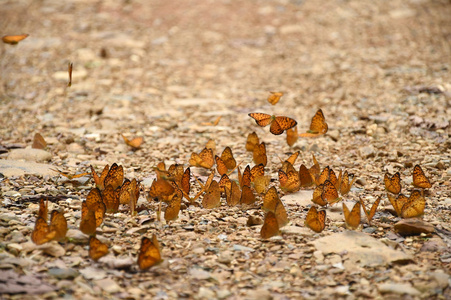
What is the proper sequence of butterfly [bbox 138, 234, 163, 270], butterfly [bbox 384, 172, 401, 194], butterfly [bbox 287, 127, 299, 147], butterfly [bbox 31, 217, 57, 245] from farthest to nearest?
1. butterfly [bbox 287, 127, 299, 147]
2. butterfly [bbox 384, 172, 401, 194]
3. butterfly [bbox 31, 217, 57, 245]
4. butterfly [bbox 138, 234, 163, 270]

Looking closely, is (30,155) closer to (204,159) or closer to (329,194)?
(204,159)

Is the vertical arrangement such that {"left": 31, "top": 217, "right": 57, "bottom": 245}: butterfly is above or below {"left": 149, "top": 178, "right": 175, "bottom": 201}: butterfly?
below

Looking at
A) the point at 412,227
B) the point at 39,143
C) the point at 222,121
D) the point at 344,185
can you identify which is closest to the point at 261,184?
the point at 344,185

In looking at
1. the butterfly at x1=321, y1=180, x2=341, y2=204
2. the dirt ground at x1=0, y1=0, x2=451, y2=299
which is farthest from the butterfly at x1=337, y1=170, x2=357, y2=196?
the butterfly at x1=321, y1=180, x2=341, y2=204

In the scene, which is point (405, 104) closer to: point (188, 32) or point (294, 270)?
point (294, 270)

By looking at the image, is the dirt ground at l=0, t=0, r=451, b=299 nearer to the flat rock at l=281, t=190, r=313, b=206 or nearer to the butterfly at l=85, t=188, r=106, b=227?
the flat rock at l=281, t=190, r=313, b=206

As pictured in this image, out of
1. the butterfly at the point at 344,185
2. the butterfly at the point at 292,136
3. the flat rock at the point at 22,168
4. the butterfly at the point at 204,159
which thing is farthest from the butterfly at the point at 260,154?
the flat rock at the point at 22,168

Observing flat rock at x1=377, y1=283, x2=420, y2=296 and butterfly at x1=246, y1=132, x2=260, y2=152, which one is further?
butterfly at x1=246, y1=132, x2=260, y2=152

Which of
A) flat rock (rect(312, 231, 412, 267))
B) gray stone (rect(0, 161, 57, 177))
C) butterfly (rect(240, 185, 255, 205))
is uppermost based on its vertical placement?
gray stone (rect(0, 161, 57, 177))
